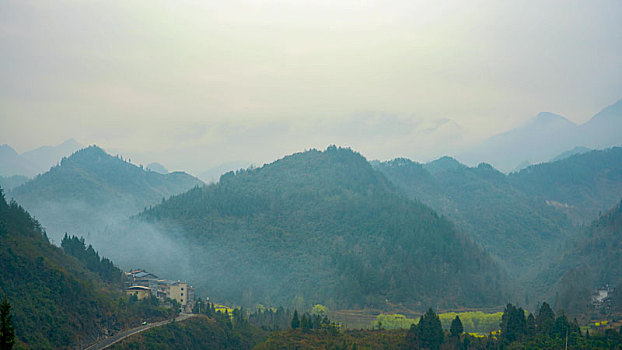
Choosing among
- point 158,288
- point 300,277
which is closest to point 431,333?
point 158,288

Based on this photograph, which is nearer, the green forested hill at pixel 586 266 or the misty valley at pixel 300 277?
the misty valley at pixel 300 277

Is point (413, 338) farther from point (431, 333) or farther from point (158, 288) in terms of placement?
point (158, 288)

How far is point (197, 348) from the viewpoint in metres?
81.9

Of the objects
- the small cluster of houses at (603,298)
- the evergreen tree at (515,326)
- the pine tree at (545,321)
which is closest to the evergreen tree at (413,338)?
the evergreen tree at (515,326)

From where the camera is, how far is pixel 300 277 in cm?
14312

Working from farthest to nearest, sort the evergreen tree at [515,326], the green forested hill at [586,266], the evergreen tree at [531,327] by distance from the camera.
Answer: the green forested hill at [586,266]
the evergreen tree at [531,327]
the evergreen tree at [515,326]

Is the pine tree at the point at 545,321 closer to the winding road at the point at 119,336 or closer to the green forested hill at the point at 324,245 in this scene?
the winding road at the point at 119,336

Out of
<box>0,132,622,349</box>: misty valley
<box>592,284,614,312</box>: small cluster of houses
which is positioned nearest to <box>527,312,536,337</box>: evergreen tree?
<box>0,132,622,349</box>: misty valley

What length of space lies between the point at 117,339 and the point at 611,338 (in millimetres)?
56592

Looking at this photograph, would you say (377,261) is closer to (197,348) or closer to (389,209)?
(389,209)

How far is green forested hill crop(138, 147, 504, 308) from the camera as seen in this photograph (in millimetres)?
138250

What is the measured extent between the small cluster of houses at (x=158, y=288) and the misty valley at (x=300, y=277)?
33cm

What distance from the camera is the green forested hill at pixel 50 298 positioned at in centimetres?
6600

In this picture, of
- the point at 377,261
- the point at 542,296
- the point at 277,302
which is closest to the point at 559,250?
the point at 542,296
